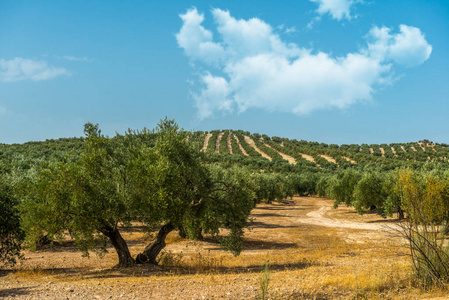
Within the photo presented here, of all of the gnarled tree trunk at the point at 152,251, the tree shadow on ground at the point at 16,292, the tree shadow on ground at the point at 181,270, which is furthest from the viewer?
the gnarled tree trunk at the point at 152,251

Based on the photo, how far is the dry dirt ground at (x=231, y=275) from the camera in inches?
502

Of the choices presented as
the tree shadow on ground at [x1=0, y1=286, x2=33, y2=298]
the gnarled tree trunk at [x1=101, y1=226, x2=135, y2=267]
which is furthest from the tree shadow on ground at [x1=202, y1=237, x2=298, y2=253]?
the tree shadow on ground at [x1=0, y1=286, x2=33, y2=298]

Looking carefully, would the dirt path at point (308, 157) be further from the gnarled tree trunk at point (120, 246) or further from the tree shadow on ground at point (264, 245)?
the gnarled tree trunk at point (120, 246)

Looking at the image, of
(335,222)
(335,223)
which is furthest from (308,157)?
(335,223)

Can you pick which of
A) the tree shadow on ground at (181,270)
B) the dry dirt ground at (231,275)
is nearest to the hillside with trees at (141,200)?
the tree shadow on ground at (181,270)

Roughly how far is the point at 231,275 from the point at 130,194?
7038mm

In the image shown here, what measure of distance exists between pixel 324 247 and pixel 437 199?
17014 mm

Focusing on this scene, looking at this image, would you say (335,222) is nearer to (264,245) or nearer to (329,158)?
(264,245)

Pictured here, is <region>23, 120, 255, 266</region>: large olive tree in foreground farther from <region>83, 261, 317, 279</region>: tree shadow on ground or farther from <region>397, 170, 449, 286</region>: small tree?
<region>397, 170, 449, 286</region>: small tree

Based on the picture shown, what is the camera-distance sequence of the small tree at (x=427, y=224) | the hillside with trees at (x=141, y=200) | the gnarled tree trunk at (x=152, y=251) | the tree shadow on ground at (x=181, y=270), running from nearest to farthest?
the small tree at (x=427, y=224), the hillside with trees at (x=141, y=200), the tree shadow on ground at (x=181, y=270), the gnarled tree trunk at (x=152, y=251)

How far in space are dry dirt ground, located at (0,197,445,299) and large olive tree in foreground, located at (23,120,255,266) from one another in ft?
6.72

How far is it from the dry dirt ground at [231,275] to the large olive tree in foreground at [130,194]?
6.72 feet

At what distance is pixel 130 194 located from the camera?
17.8 m

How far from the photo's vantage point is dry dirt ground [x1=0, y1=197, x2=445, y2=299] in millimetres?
12750
